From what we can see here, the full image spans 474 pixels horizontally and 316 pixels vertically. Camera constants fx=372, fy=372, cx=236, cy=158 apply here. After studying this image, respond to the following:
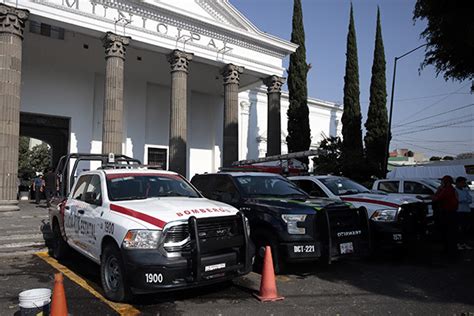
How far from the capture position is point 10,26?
14.5 meters

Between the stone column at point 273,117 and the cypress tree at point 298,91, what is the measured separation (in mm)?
3007

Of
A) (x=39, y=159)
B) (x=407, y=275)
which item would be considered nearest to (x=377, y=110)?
(x=407, y=275)

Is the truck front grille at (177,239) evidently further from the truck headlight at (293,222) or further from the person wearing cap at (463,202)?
the person wearing cap at (463,202)

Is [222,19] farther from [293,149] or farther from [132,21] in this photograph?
[293,149]

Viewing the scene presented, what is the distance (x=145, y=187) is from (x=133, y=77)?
20.3 meters

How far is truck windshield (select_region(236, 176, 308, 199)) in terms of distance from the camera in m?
7.48

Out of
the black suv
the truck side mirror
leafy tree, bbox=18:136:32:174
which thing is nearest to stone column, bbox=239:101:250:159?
the black suv

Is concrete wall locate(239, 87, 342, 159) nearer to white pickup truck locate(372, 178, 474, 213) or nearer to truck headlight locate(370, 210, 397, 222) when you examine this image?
white pickup truck locate(372, 178, 474, 213)

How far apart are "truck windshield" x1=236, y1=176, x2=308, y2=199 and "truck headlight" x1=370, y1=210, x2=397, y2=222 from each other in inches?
60.0

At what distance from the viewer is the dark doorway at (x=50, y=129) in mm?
21375

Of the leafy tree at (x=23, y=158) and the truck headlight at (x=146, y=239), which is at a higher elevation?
the leafy tree at (x=23, y=158)

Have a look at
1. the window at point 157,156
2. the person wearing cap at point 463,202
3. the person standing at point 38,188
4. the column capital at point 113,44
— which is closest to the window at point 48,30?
the column capital at point 113,44

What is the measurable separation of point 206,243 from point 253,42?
19743mm

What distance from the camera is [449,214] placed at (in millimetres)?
8289
